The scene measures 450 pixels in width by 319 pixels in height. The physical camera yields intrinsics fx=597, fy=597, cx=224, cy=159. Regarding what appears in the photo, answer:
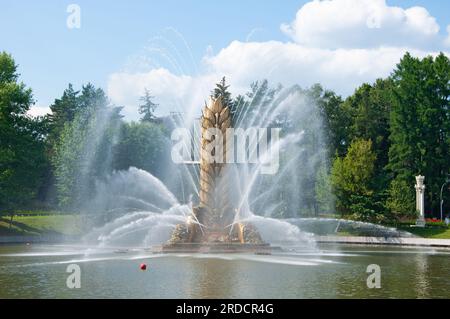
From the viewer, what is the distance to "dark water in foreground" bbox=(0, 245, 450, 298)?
22406 mm

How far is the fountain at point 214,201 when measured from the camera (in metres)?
41.8

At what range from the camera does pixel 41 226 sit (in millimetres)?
71000

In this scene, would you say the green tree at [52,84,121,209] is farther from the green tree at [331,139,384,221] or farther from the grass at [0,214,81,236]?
the green tree at [331,139,384,221]

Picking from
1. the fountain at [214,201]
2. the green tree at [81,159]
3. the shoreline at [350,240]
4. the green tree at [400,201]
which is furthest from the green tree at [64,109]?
the fountain at [214,201]

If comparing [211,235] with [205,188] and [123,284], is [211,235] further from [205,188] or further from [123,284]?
[123,284]

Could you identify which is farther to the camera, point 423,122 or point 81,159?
point 423,122

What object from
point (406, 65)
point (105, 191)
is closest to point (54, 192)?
point (105, 191)

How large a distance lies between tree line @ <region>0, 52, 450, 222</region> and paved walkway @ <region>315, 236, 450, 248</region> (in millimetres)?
7250

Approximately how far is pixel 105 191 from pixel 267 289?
56.1 m

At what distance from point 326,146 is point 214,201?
1875 inches

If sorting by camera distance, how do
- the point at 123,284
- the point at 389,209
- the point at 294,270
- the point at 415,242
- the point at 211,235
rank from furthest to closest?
the point at 389,209
the point at 415,242
the point at 211,235
the point at 294,270
the point at 123,284

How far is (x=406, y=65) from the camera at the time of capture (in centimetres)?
8550

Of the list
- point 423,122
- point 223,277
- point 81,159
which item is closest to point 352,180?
point 423,122

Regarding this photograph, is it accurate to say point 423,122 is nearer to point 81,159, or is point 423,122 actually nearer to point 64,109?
point 81,159
